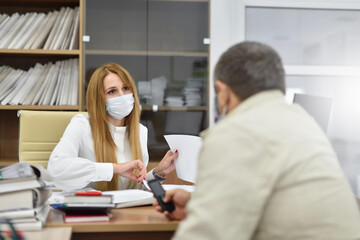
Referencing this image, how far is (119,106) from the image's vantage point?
2260 millimetres

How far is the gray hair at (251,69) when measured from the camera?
1.05 m

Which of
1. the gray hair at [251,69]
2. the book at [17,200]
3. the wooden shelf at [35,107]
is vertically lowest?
the book at [17,200]

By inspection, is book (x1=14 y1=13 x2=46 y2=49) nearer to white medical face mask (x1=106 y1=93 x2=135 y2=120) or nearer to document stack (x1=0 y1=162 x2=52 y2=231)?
white medical face mask (x1=106 y1=93 x2=135 y2=120)

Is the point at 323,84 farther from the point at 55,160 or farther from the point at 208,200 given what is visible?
the point at 208,200

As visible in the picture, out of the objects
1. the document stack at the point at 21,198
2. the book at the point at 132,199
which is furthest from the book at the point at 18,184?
the book at the point at 132,199

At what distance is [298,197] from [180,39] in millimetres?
2596

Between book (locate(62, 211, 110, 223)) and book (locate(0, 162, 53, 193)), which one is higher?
book (locate(0, 162, 53, 193))

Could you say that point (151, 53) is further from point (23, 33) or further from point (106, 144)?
point (106, 144)

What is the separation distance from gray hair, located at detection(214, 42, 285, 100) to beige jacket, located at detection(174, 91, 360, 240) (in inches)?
1.5

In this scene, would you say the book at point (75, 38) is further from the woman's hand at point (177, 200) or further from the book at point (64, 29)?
the woman's hand at point (177, 200)

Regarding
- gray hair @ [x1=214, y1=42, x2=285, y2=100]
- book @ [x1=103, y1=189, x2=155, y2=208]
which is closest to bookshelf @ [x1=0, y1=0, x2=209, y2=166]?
book @ [x1=103, y1=189, x2=155, y2=208]

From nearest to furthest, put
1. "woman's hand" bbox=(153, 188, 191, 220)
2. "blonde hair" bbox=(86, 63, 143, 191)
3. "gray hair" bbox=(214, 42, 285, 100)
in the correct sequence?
"gray hair" bbox=(214, 42, 285, 100)
"woman's hand" bbox=(153, 188, 191, 220)
"blonde hair" bbox=(86, 63, 143, 191)

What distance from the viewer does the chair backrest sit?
2320 mm

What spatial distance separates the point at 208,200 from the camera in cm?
88
